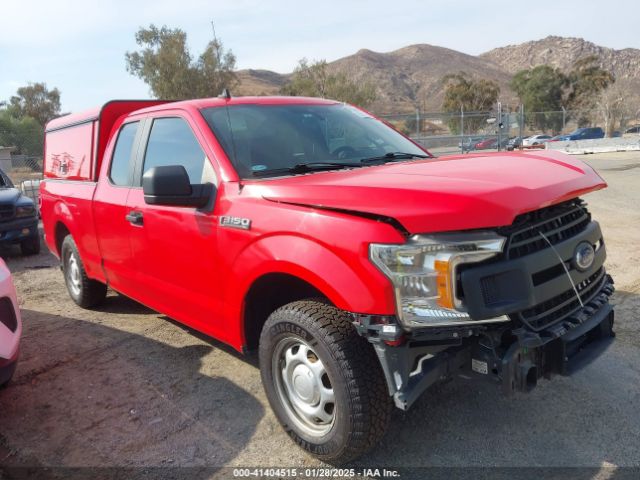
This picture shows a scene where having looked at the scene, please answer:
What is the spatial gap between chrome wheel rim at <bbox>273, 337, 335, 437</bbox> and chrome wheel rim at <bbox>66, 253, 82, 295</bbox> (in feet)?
11.0

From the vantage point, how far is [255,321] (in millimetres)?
3299

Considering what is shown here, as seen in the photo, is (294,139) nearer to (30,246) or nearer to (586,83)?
(30,246)

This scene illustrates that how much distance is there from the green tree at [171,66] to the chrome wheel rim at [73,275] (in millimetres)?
38048

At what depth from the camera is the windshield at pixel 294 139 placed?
Result: 10.9 feet

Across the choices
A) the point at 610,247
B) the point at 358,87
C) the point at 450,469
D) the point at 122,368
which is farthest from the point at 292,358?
the point at 358,87

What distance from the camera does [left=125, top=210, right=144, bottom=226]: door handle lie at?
3.90 metres

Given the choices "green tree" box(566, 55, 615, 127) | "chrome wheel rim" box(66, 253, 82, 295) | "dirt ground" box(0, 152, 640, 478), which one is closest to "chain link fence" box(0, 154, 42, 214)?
"chrome wheel rim" box(66, 253, 82, 295)

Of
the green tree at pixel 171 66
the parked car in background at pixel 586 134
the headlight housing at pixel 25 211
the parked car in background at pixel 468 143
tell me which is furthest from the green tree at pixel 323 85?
the headlight housing at pixel 25 211

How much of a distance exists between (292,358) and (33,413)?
1.91 metres

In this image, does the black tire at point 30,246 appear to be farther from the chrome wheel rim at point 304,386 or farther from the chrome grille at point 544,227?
the chrome grille at point 544,227

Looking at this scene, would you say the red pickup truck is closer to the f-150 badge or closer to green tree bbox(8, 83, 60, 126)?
the f-150 badge

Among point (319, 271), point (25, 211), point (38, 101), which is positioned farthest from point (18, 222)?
point (38, 101)

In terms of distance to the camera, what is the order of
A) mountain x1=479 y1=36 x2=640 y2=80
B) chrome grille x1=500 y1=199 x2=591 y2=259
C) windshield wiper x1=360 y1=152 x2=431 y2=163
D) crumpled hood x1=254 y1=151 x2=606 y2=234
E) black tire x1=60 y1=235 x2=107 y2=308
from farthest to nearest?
mountain x1=479 y1=36 x2=640 y2=80
black tire x1=60 y1=235 x2=107 y2=308
windshield wiper x1=360 y1=152 x2=431 y2=163
chrome grille x1=500 y1=199 x2=591 y2=259
crumpled hood x1=254 y1=151 x2=606 y2=234

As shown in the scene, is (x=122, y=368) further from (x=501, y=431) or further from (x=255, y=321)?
(x=501, y=431)
